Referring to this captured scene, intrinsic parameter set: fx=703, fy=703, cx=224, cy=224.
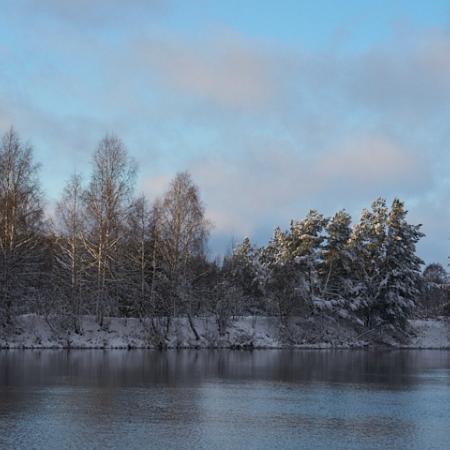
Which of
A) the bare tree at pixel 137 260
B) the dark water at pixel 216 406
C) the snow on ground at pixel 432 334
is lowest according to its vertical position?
the dark water at pixel 216 406

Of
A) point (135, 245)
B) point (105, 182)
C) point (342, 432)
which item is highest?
point (105, 182)

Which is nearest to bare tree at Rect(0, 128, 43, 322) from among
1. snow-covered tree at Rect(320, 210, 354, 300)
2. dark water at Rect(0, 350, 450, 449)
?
dark water at Rect(0, 350, 450, 449)

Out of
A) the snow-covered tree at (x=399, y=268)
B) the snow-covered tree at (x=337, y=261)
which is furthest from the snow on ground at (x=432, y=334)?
the snow-covered tree at (x=337, y=261)

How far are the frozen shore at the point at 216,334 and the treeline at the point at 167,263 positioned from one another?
868 mm

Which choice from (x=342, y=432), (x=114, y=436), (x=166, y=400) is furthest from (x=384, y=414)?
(x=114, y=436)

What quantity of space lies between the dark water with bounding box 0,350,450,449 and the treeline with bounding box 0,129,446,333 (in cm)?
1570

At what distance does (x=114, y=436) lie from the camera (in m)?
16.8

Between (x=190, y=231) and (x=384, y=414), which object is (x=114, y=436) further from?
(x=190, y=231)

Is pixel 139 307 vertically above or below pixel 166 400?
above

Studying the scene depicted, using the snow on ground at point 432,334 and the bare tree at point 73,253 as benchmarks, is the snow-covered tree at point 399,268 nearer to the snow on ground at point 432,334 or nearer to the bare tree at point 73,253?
the snow on ground at point 432,334

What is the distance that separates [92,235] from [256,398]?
3318 centimetres

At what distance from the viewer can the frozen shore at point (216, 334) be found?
52062 millimetres

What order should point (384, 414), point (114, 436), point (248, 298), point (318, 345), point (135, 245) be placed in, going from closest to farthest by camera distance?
point (114, 436), point (384, 414), point (135, 245), point (318, 345), point (248, 298)

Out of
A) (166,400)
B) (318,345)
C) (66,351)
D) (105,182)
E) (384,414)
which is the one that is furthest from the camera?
(318,345)
